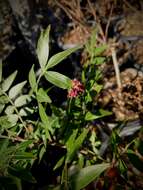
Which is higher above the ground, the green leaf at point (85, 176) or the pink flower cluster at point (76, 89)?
the pink flower cluster at point (76, 89)

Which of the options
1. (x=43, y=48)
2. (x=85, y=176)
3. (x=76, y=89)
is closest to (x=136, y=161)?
A: (x=85, y=176)

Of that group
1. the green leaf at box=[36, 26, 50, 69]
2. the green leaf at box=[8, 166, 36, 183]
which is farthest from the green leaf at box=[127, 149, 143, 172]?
the green leaf at box=[36, 26, 50, 69]

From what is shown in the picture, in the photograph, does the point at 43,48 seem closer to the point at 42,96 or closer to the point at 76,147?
the point at 42,96

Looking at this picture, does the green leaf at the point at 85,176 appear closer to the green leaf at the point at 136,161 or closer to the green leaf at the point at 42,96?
the green leaf at the point at 136,161

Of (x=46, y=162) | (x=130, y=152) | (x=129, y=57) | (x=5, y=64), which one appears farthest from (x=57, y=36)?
(x=130, y=152)

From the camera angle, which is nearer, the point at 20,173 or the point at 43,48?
the point at 20,173

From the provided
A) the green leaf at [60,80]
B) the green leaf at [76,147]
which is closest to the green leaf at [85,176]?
the green leaf at [76,147]

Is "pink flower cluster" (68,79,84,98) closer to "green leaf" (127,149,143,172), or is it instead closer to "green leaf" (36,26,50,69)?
"green leaf" (36,26,50,69)

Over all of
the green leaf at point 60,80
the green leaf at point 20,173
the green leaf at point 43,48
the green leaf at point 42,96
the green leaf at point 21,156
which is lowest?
the green leaf at point 20,173
